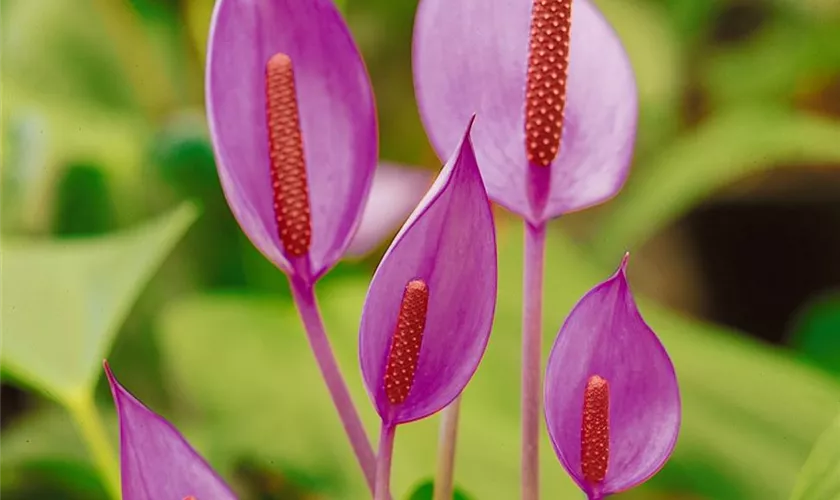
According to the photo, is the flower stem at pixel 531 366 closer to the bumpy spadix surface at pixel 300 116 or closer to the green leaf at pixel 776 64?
the bumpy spadix surface at pixel 300 116

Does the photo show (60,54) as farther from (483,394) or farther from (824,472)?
(824,472)

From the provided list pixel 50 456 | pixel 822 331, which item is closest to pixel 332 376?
pixel 50 456

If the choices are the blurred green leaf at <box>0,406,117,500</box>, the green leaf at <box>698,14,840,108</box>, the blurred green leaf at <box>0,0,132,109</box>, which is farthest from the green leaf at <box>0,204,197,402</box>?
the green leaf at <box>698,14,840,108</box>

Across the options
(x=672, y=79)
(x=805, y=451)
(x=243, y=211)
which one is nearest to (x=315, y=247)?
(x=243, y=211)

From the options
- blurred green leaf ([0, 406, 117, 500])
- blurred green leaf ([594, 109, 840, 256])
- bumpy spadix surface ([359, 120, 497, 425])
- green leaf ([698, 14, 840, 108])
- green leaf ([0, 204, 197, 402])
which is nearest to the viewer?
bumpy spadix surface ([359, 120, 497, 425])

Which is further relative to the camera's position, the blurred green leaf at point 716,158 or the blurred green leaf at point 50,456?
the blurred green leaf at point 716,158

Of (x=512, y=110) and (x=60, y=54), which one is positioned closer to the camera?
(x=512, y=110)

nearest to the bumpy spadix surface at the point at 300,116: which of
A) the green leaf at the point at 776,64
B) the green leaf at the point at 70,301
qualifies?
the green leaf at the point at 70,301

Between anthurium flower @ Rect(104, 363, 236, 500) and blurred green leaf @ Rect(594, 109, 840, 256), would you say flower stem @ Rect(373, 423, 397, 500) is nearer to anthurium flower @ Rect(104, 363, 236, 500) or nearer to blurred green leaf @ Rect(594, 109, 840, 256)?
anthurium flower @ Rect(104, 363, 236, 500)
